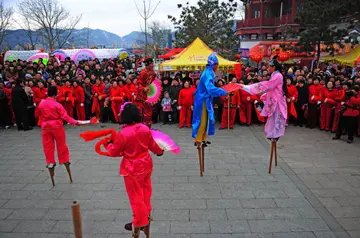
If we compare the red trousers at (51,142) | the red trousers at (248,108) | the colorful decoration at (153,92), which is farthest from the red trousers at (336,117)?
the red trousers at (51,142)

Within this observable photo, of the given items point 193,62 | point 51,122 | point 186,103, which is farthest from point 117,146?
point 193,62

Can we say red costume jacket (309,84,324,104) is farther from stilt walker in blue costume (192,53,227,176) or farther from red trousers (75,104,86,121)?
red trousers (75,104,86,121)

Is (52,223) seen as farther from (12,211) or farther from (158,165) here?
(158,165)

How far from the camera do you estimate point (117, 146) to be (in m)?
3.21

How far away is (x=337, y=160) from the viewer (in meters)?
6.42

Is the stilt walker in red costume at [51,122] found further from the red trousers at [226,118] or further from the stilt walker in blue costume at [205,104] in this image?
the red trousers at [226,118]

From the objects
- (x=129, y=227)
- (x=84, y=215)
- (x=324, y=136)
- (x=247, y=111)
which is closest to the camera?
(x=129, y=227)

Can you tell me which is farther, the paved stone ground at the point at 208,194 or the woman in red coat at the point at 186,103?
the woman in red coat at the point at 186,103

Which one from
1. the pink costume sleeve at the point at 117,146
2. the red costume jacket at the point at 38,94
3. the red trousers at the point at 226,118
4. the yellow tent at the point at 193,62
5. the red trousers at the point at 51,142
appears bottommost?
the red trousers at the point at 226,118

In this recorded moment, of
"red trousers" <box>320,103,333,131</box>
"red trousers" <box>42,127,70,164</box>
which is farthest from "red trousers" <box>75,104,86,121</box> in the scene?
"red trousers" <box>320,103,333,131</box>

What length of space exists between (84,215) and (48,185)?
1530mm

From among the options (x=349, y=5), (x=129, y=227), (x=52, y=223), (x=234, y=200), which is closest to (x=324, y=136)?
(x=234, y=200)

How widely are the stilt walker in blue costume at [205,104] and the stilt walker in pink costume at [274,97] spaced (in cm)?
66

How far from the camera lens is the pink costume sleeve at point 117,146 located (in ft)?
10.5
